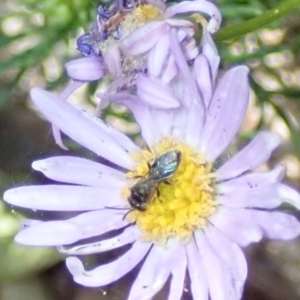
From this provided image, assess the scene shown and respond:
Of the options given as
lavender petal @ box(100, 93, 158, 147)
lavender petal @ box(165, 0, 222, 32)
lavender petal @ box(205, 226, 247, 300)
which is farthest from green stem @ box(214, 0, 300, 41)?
lavender petal @ box(205, 226, 247, 300)

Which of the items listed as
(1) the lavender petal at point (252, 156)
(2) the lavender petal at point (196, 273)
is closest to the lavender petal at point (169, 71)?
(1) the lavender petal at point (252, 156)

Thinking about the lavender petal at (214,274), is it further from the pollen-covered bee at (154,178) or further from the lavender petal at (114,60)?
the lavender petal at (114,60)

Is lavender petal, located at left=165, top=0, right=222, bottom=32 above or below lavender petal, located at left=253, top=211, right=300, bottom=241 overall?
above

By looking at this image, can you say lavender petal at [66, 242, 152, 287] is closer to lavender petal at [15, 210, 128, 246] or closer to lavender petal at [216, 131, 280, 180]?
lavender petal at [15, 210, 128, 246]

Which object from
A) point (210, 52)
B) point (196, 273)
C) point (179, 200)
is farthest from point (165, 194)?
point (210, 52)

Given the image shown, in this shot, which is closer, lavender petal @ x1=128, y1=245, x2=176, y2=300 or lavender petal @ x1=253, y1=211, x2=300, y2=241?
lavender petal @ x1=253, y1=211, x2=300, y2=241

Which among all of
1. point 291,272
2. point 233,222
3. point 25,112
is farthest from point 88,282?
point 25,112

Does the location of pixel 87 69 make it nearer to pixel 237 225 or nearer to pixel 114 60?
pixel 114 60
